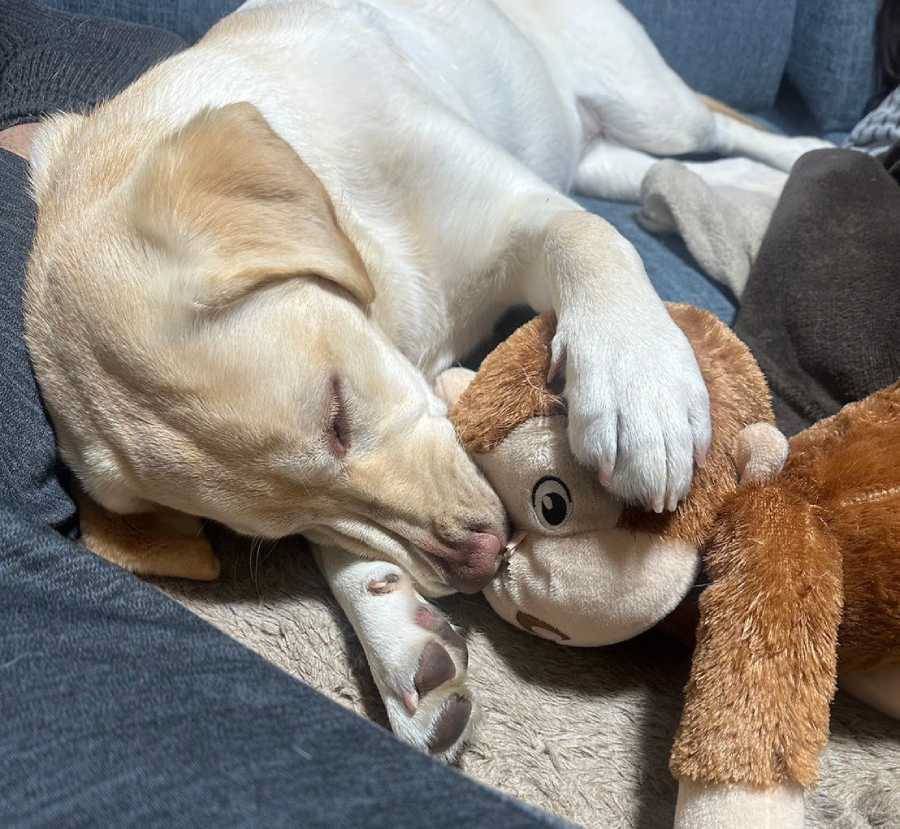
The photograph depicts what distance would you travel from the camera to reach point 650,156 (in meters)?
2.90

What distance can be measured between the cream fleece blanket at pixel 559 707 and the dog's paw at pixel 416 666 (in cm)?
5

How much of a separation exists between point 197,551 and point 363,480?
338 mm

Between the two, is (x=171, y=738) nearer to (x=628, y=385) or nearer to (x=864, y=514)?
(x=628, y=385)

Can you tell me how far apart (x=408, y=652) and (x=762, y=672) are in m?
0.51

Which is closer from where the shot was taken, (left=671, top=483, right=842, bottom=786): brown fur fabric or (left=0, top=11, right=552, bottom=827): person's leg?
(left=0, top=11, right=552, bottom=827): person's leg

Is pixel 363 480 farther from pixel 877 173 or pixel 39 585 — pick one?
pixel 877 173

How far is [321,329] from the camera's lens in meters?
1.32

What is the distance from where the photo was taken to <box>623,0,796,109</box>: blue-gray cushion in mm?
3330

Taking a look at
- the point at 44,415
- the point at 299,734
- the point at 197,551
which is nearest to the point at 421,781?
the point at 299,734

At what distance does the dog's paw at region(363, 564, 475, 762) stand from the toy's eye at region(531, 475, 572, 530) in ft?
0.83

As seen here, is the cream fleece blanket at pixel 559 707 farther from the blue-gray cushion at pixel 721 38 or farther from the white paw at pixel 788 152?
the blue-gray cushion at pixel 721 38

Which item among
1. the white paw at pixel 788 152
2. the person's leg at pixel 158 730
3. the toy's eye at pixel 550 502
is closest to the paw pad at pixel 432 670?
the toy's eye at pixel 550 502

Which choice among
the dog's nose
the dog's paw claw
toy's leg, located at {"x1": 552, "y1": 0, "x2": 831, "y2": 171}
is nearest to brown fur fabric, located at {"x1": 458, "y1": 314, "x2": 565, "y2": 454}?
the dog's nose

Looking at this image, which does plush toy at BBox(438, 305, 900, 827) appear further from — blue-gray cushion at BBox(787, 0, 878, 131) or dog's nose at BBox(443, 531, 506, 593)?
blue-gray cushion at BBox(787, 0, 878, 131)
